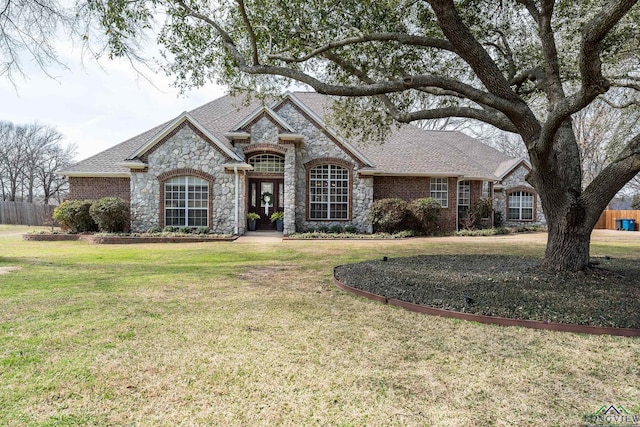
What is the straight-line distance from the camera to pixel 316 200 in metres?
17.9

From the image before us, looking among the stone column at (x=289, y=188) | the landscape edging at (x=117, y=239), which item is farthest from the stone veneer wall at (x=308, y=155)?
the landscape edging at (x=117, y=239)

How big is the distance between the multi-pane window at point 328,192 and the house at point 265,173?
5 centimetres

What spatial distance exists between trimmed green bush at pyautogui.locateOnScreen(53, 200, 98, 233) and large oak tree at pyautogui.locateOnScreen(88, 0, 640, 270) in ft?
30.2

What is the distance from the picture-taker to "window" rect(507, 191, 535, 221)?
2417cm

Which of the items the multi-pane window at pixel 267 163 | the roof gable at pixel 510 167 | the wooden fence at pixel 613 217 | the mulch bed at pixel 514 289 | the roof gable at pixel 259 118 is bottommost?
the mulch bed at pixel 514 289

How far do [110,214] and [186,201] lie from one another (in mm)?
2853

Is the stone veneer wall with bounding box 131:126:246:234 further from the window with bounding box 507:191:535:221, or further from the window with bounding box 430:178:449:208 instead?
the window with bounding box 507:191:535:221

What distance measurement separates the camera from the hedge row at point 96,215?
606 inches

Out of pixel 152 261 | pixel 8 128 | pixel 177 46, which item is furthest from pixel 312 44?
pixel 8 128

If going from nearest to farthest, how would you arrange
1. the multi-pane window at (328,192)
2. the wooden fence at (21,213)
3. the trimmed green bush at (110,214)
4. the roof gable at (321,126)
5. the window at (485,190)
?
the trimmed green bush at (110,214), the roof gable at (321,126), the multi-pane window at (328,192), the window at (485,190), the wooden fence at (21,213)

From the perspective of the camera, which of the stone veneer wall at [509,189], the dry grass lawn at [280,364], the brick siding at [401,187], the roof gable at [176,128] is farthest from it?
the stone veneer wall at [509,189]

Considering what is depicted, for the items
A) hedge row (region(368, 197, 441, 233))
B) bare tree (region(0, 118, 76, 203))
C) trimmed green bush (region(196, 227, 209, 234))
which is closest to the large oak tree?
hedge row (region(368, 197, 441, 233))

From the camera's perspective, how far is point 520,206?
24.3 meters

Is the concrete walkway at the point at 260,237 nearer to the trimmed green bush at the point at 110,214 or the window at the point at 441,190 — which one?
the trimmed green bush at the point at 110,214
